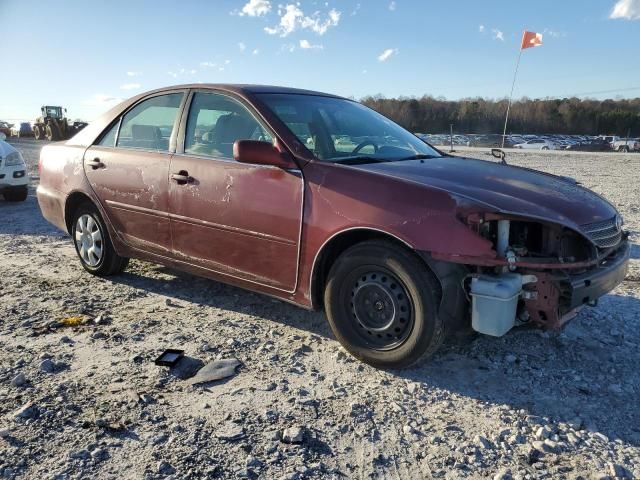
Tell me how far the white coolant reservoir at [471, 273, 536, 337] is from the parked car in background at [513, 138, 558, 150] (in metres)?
39.7

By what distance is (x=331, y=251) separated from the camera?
3408 mm

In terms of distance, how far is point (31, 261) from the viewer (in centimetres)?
570

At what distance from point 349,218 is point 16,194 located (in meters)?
8.77

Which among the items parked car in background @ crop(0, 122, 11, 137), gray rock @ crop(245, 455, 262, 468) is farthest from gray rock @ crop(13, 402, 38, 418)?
parked car in background @ crop(0, 122, 11, 137)

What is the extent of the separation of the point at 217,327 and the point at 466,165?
7.00ft

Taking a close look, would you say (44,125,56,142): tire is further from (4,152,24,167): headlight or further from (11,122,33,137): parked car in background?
(4,152,24,167): headlight

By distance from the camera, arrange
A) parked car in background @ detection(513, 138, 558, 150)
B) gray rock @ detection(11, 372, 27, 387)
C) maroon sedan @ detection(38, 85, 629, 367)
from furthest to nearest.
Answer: parked car in background @ detection(513, 138, 558, 150) → gray rock @ detection(11, 372, 27, 387) → maroon sedan @ detection(38, 85, 629, 367)

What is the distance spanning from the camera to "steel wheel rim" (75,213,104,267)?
16.2ft

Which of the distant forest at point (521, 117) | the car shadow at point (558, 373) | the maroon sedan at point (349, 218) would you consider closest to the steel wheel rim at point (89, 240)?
the maroon sedan at point (349, 218)

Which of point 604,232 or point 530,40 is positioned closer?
point 604,232

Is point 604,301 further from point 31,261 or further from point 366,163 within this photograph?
point 31,261

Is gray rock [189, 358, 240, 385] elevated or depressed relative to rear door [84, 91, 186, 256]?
depressed

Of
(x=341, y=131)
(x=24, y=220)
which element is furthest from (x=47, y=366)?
(x=24, y=220)

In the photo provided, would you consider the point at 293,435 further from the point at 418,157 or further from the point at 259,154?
the point at 418,157
